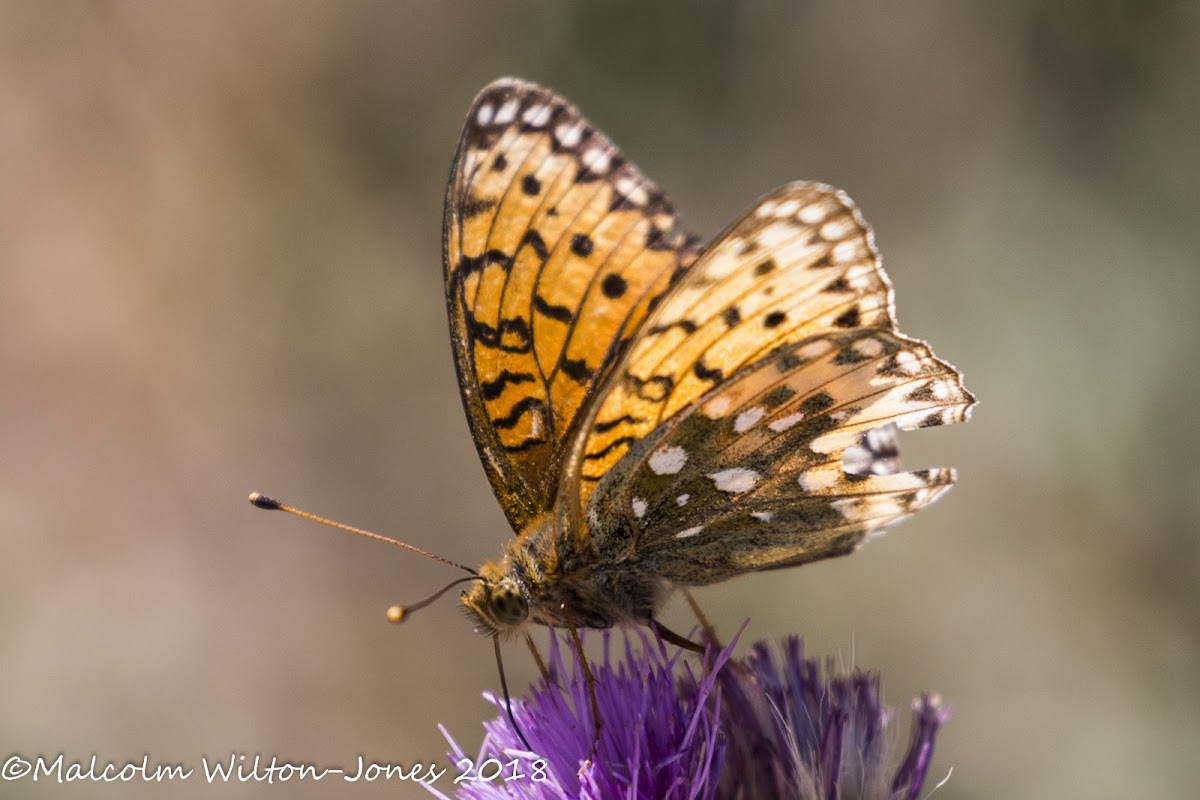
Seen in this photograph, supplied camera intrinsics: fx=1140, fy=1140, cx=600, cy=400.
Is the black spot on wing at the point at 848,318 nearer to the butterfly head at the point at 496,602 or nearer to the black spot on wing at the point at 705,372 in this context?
the black spot on wing at the point at 705,372

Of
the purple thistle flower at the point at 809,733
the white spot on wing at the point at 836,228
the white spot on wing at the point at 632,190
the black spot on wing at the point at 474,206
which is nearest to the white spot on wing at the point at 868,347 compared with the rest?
the white spot on wing at the point at 836,228

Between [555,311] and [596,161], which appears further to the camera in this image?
[596,161]

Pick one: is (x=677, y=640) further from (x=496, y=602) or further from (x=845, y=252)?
(x=845, y=252)

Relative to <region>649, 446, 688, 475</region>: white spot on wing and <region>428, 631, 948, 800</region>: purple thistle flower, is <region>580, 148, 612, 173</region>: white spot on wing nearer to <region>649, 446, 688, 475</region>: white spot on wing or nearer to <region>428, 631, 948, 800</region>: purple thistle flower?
<region>649, 446, 688, 475</region>: white spot on wing

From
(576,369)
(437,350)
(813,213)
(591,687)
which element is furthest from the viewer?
(437,350)

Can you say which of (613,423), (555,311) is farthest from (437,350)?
(613,423)

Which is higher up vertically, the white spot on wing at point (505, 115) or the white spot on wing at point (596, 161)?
the white spot on wing at point (505, 115)

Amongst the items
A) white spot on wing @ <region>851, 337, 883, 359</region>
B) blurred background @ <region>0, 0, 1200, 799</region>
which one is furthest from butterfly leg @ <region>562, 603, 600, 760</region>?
blurred background @ <region>0, 0, 1200, 799</region>
